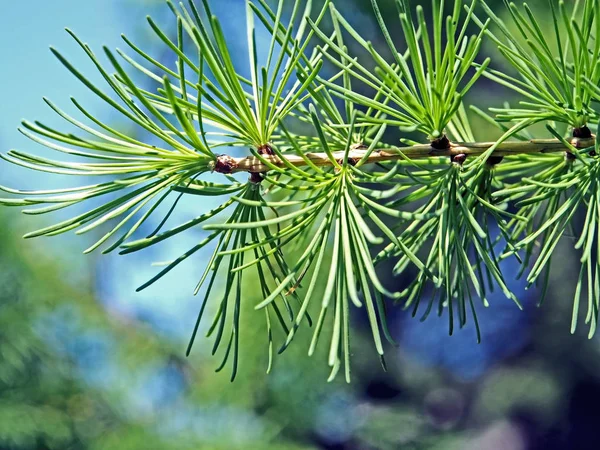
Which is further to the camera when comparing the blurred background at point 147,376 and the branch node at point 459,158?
the blurred background at point 147,376

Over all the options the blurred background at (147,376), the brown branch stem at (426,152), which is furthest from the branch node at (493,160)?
the blurred background at (147,376)

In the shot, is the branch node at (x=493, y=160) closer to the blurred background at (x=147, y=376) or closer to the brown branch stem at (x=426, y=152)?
the brown branch stem at (x=426, y=152)

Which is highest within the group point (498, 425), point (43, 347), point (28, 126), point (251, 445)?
point (28, 126)

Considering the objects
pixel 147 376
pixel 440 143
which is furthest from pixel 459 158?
pixel 147 376

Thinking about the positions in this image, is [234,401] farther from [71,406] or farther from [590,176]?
[590,176]

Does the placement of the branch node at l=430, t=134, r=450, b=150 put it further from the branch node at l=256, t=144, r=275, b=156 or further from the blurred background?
the blurred background

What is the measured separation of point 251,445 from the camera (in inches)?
37.5

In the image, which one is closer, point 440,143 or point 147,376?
point 440,143

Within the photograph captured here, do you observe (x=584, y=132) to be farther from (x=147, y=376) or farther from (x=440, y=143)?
(x=147, y=376)

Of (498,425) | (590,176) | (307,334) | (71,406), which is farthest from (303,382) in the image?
(498,425)

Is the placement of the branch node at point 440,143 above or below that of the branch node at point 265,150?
above

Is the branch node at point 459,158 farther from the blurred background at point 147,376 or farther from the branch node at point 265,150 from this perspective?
the blurred background at point 147,376

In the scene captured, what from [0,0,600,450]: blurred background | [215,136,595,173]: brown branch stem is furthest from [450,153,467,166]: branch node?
Answer: [0,0,600,450]: blurred background

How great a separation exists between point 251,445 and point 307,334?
23cm
